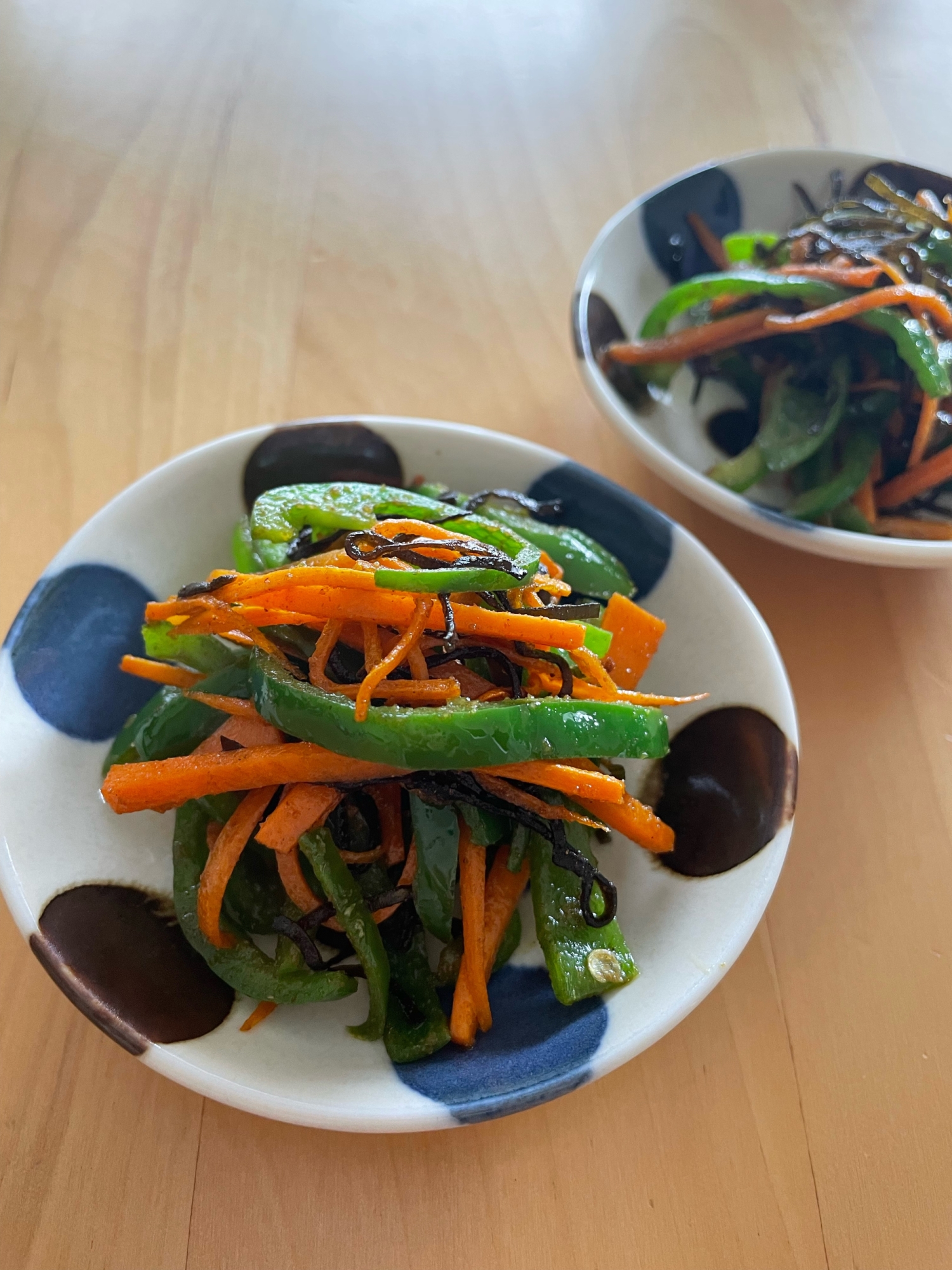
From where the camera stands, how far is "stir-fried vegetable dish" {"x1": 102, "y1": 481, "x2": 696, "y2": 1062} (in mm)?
967

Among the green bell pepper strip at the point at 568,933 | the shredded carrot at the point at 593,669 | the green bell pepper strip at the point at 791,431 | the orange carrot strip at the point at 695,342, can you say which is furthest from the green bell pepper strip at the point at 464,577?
the orange carrot strip at the point at 695,342

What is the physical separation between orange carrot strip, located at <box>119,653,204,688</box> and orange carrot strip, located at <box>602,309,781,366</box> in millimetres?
1040

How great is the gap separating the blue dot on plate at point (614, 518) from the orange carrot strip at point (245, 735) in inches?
22.9

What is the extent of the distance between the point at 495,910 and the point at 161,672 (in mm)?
549

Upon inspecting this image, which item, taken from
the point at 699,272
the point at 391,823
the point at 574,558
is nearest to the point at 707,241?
the point at 699,272

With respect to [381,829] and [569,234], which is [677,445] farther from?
[381,829]

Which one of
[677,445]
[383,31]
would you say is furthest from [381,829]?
[383,31]

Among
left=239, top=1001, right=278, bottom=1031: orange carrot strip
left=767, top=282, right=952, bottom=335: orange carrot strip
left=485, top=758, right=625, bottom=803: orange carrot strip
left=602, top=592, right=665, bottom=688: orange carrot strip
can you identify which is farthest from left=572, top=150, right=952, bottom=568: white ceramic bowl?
left=239, top=1001, right=278, bottom=1031: orange carrot strip

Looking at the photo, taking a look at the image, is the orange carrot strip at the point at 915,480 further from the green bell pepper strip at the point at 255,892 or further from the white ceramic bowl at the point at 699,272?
the green bell pepper strip at the point at 255,892

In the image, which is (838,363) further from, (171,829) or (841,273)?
(171,829)

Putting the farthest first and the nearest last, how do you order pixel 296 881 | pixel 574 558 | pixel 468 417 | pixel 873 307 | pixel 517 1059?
pixel 468 417
pixel 873 307
pixel 574 558
pixel 296 881
pixel 517 1059

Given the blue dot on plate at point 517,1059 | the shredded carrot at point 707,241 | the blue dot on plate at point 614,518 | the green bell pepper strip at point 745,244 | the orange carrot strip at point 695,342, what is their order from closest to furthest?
the blue dot on plate at point 517,1059
the blue dot on plate at point 614,518
the orange carrot strip at point 695,342
the green bell pepper strip at point 745,244
the shredded carrot at point 707,241

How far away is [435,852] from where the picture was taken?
1009mm

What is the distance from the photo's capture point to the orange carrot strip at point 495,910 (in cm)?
99
